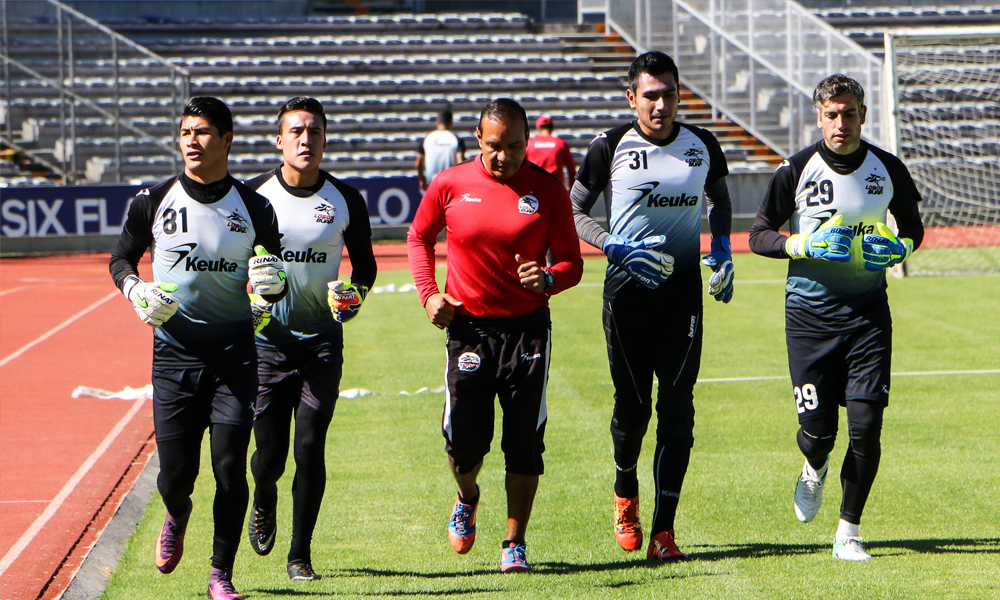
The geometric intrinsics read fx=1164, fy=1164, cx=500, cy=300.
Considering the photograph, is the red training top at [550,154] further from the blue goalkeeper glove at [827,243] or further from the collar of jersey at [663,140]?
the blue goalkeeper glove at [827,243]

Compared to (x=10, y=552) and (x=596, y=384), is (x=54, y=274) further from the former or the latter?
(x=10, y=552)

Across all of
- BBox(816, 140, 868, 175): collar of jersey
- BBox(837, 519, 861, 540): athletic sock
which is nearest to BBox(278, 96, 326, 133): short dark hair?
BBox(816, 140, 868, 175): collar of jersey

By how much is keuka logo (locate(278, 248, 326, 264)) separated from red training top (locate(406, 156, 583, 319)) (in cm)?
50

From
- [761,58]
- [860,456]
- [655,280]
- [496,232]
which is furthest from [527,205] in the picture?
[761,58]

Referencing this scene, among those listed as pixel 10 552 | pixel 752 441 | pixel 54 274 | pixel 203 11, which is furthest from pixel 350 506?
pixel 203 11

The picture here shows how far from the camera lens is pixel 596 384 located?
10055 millimetres

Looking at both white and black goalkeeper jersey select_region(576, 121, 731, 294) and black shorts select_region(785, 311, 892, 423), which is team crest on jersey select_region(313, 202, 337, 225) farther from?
black shorts select_region(785, 311, 892, 423)

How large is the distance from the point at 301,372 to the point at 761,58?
70.2 ft

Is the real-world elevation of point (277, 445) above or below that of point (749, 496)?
above

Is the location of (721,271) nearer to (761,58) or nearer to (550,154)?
(550,154)

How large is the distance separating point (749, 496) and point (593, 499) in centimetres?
90

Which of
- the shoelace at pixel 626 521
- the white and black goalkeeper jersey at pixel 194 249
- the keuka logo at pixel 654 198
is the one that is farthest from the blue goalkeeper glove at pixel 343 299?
the shoelace at pixel 626 521

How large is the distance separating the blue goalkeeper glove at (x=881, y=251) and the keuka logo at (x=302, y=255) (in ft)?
8.53

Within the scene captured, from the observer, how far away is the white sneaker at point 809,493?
5871 millimetres
